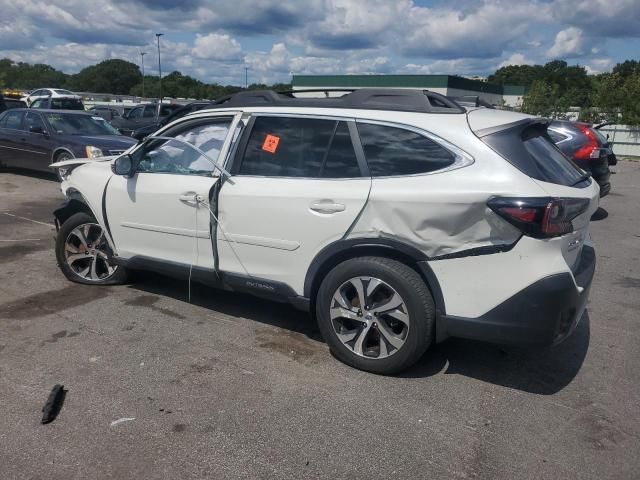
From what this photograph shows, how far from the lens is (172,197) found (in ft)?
14.9

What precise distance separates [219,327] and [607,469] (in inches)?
114

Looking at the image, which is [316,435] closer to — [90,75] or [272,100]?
[272,100]

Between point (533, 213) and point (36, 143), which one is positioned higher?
point (533, 213)

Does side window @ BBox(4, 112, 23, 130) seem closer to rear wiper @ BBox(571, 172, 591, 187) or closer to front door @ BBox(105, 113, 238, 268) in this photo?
front door @ BBox(105, 113, 238, 268)

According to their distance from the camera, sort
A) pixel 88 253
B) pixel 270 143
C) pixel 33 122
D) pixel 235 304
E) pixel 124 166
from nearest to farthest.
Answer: pixel 270 143 → pixel 124 166 → pixel 235 304 → pixel 88 253 → pixel 33 122

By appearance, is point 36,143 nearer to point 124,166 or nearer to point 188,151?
point 124,166

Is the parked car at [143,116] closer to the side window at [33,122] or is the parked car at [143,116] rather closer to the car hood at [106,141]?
the side window at [33,122]

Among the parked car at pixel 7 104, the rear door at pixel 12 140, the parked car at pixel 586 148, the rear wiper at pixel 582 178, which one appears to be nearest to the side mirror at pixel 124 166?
the rear wiper at pixel 582 178

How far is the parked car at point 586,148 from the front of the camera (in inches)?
382

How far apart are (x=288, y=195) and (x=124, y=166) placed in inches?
66.3

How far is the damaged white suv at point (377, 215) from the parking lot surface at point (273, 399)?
40cm

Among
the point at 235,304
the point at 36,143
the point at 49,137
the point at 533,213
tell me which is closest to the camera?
the point at 533,213

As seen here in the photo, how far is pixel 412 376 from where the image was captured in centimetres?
384

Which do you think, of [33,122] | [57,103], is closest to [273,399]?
[33,122]
